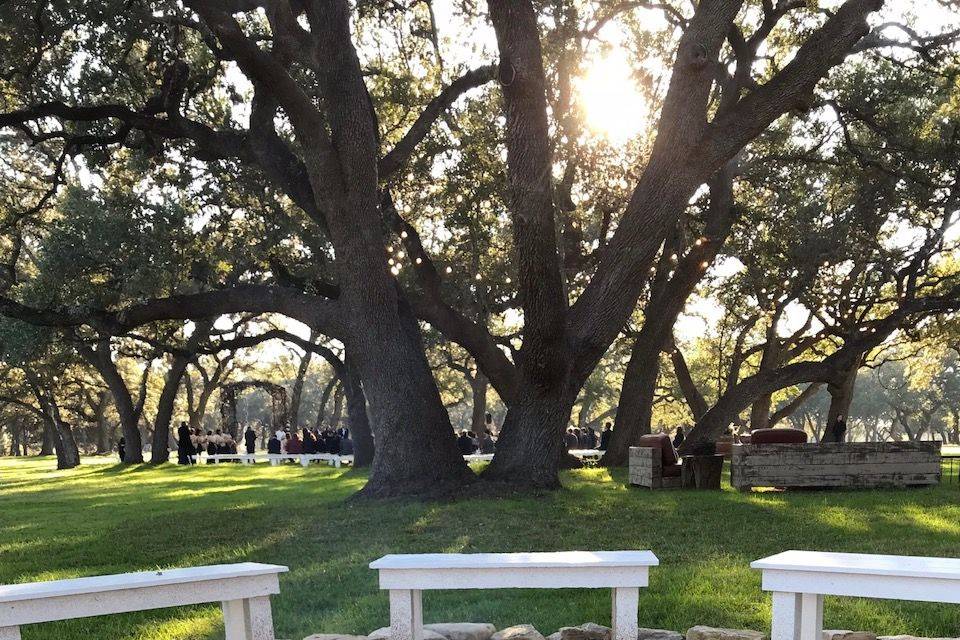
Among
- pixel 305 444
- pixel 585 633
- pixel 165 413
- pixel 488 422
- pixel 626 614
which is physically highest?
pixel 626 614

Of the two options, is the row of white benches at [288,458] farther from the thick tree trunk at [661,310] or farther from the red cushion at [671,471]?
the red cushion at [671,471]

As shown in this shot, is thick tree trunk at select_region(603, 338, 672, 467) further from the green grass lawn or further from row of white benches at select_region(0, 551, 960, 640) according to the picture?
row of white benches at select_region(0, 551, 960, 640)

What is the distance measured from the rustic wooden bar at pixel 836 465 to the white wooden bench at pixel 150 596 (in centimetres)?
1126

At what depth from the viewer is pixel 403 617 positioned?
4812 mm

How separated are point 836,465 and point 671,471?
103 inches

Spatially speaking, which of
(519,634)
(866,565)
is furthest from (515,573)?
(866,565)

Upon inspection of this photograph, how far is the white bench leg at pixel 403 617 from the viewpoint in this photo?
15.7ft

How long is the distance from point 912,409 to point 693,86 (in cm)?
6517

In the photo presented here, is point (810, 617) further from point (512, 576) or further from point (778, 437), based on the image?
point (778, 437)

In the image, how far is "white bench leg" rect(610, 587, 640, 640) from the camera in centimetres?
479

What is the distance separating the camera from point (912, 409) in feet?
226

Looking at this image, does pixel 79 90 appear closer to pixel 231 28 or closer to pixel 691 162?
pixel 231 28

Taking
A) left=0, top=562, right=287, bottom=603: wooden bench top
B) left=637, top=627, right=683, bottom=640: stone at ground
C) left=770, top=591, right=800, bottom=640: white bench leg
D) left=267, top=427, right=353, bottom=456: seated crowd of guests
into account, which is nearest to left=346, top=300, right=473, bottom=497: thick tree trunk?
left=637, top=627, right=683, bottom=640: stone at ground

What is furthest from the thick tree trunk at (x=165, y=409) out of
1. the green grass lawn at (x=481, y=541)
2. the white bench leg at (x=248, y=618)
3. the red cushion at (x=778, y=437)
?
the white bench leg at (x=248, y=618)
